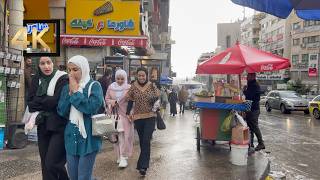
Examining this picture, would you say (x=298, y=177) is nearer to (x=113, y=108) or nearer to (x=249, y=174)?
(x=249, y=174)

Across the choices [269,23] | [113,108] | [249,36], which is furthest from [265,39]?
[113,108]

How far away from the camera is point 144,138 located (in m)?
6.64

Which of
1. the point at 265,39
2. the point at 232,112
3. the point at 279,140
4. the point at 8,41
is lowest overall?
the point at 279,140

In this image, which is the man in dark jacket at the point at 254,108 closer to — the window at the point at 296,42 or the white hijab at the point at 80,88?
the white hijab at the point at 80,88

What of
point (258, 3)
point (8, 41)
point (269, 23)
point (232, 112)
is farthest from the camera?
point (269, 23)

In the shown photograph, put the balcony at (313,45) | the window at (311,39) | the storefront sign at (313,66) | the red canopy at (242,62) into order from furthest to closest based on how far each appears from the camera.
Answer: the window at (311,39) → the balcony at (313,45) → the storefront sign at (313,66) → the red canopy at (242,62)

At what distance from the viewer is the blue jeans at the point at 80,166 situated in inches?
173

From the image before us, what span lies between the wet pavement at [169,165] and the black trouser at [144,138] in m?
0.23

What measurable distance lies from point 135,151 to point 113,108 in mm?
1559

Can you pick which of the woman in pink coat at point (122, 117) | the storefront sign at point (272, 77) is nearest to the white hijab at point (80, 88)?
the woman in pink coat at point (122, 117)

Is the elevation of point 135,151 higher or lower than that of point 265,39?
lower

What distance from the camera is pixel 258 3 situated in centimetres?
348

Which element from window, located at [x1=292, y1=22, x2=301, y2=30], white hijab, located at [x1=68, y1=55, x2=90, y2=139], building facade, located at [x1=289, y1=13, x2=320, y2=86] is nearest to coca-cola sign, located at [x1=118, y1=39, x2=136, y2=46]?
white hijab, located at [x1=68, y1=55, x2=90, y2=139]

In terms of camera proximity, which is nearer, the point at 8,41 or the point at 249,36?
the point at 8,41
